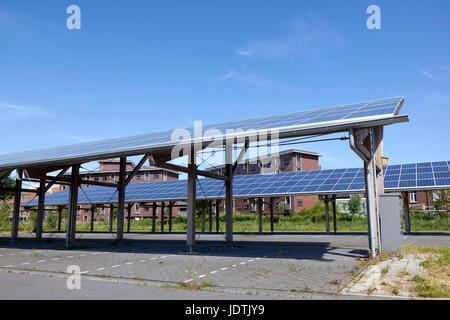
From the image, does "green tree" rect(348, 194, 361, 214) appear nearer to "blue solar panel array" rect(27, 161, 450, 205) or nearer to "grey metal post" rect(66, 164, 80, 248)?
"blue solar panel array" rect(27, 161, 450, 205)

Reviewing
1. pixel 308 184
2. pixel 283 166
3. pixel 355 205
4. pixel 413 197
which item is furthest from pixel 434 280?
pixel 283 166

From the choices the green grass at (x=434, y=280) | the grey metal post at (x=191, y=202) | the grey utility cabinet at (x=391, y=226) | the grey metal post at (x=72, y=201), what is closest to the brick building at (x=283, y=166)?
the grey metal post at (x=72, y=201)

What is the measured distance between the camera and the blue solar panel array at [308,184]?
2286cm

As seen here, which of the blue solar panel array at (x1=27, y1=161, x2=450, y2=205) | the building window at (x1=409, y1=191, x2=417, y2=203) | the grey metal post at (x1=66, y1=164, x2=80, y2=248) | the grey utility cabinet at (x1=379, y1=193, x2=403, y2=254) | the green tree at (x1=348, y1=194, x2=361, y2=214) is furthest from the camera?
the green tree at (x1=348, y1=194, x2=361, y2=214)

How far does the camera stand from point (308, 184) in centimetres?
2602

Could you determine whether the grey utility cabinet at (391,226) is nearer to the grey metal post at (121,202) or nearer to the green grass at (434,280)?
the green grass at (434,280)

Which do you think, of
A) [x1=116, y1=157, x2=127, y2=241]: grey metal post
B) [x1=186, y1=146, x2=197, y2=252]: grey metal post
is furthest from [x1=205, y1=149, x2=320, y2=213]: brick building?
[x1=186, y1=146, x2=197, y2=252]: grey metal post

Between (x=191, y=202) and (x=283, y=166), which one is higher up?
(x=283, y=166)

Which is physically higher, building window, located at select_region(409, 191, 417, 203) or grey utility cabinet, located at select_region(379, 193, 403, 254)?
building window, located at select_region(409, 191, 417, 203)

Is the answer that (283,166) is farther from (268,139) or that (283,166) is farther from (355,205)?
(268,139)

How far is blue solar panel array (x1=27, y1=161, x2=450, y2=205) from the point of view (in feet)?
75.0
